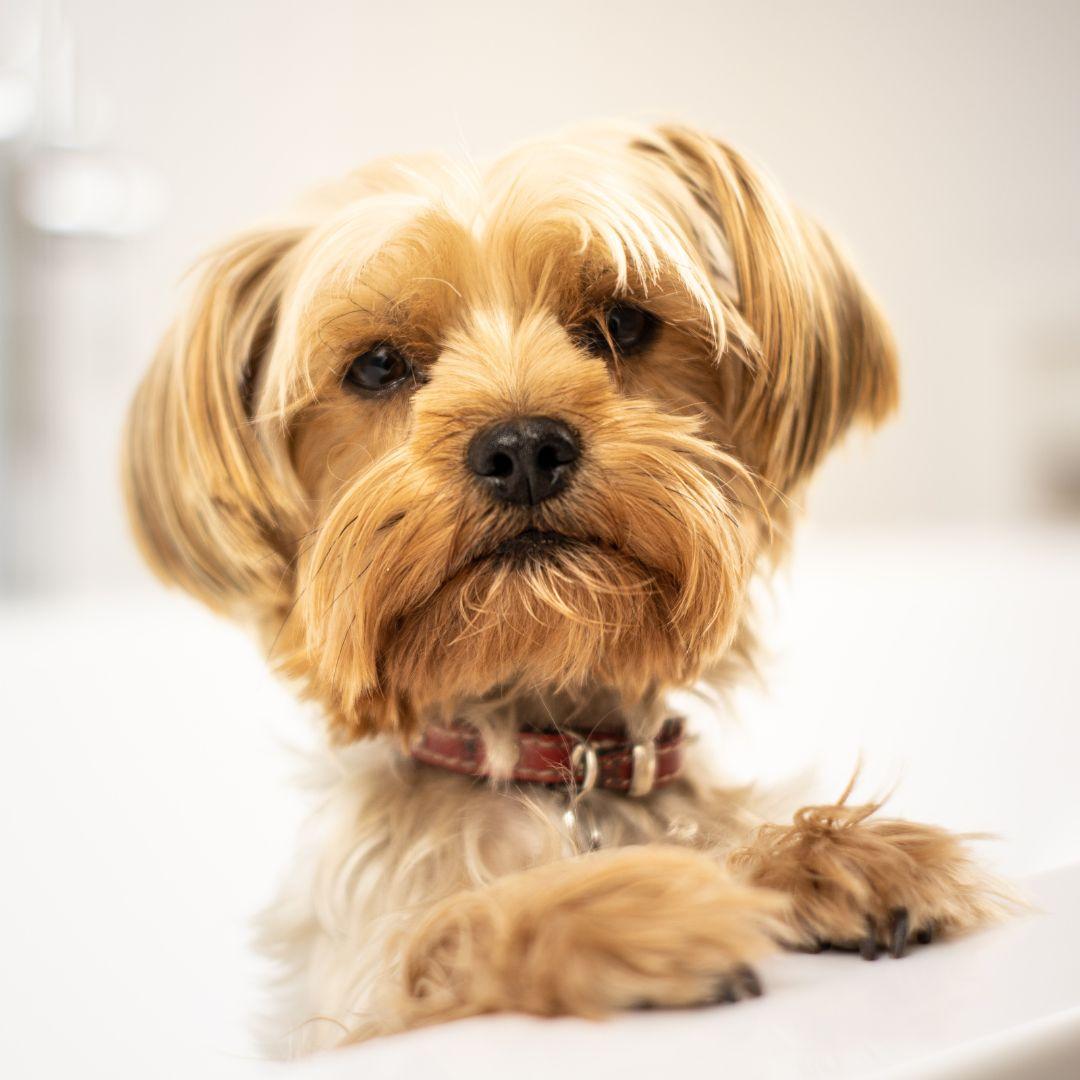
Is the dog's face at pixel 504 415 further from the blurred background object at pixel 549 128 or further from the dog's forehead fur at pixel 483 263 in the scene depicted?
the blurred background object at pixel 549 128

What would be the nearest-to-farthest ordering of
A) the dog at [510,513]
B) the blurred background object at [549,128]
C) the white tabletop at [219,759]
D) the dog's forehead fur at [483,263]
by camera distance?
the dog at [510,513] → the dog's forehead fur at [483,263] → the white tabletop at [219,759] → the blurred background object at [549,128]

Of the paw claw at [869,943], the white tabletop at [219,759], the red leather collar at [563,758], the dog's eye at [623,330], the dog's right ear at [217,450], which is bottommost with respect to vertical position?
the white tabletop at [219,759]

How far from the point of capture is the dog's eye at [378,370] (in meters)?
1.14

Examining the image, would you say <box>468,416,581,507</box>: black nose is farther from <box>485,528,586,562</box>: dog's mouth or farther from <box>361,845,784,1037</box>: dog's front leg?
<box>361,845,784,1037</box>: dog's front leg

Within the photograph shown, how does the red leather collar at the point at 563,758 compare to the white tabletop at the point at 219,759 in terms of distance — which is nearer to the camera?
the red leather collar at the point at 563,758

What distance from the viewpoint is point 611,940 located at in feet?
2.22

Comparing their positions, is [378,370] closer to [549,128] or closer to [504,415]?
[504,415]

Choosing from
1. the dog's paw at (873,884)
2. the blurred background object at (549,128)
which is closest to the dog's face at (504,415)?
the dog's paw at (873,884)

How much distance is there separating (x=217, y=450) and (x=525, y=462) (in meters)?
0.42

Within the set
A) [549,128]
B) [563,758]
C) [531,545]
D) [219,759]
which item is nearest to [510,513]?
[531,545]

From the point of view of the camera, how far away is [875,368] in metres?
1.24

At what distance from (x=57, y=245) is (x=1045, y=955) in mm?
2960

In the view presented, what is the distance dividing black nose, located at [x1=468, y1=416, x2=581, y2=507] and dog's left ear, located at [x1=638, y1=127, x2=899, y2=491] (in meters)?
0.28

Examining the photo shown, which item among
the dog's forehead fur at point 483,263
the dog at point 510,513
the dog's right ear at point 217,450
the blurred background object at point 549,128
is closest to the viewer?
the dog at point 510,513
